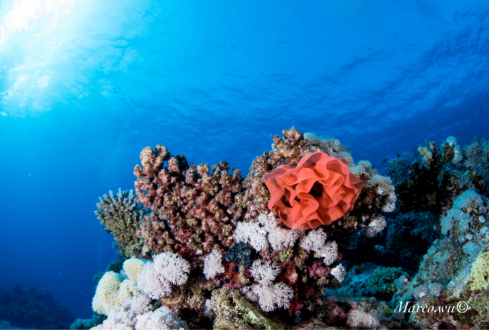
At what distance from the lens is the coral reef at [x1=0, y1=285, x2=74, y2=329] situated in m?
19.0

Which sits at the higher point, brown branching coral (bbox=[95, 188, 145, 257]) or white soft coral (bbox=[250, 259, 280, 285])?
brown branching coral (bbox=[95, 188, 145, 257])

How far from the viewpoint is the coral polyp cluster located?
115 inches

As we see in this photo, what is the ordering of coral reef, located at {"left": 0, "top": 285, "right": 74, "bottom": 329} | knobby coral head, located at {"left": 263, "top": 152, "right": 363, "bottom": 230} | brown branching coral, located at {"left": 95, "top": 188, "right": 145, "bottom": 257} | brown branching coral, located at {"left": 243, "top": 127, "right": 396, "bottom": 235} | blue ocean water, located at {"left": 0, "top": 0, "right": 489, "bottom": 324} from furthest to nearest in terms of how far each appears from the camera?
blue ocean water, located at {"left": 0, "top": 0, "right": 489, "bottom": 324} < coral reef, located at {"left": 0, "top": 285, "right": 74, "bottom": 329} < brown branching coral, located at {"left": 95, "top": 188, "right": 145, "bottom": 257} < brown branching coral, located at {"left": 243, "top": 127, "right": 396, "bottom": 235} < knobby coral head, located at {"left": 263, "top": 152, "right": 363, "bottom": 230}

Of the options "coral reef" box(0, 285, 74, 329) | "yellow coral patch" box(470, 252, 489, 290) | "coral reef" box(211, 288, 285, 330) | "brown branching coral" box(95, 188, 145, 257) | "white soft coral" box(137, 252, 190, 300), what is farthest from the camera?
"coral reef" box(0, 285, 74, 329)

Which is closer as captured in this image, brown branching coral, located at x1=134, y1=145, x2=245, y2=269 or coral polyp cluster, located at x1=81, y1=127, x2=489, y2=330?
coral polyp cluster, located at x1=81, y1=127, x2=489, y2=330

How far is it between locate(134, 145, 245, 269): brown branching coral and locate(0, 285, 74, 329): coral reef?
74.4 feet

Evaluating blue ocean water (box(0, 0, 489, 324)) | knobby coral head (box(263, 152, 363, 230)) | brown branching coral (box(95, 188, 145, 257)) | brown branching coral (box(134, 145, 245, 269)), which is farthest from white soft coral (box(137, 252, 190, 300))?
blue ocean water (box(0, 0, 489, 324))

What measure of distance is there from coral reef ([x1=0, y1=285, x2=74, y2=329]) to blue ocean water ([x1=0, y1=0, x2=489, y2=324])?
23.3 meters

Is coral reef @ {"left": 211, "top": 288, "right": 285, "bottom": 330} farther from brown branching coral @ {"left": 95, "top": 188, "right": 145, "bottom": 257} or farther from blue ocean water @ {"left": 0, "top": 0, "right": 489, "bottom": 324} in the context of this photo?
blue ocean water @ {"left": 0, "top": 0, "right": 489, "bottom": 324}

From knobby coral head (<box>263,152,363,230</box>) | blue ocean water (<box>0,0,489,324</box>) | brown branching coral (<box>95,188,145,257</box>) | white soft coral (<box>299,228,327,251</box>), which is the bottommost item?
white soft coral (<box>299,228,327,251</box>)

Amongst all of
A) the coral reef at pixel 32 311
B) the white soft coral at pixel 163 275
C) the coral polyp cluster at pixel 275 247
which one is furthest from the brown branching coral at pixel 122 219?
the coral reef at pixel 32 311

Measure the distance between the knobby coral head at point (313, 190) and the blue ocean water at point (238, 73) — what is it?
23.3m

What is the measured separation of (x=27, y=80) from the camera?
2917 centimetres

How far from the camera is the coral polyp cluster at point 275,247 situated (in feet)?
9.59
